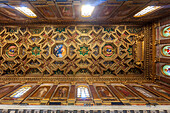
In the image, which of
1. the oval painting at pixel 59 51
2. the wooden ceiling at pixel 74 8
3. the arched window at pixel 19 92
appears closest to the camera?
the wooden ceiling at pixel 74 8

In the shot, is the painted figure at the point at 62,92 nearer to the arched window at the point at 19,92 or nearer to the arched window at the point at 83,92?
the arched window at the point at 83,92

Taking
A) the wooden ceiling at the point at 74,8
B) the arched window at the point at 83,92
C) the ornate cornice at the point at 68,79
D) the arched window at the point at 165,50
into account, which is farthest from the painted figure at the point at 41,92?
the arched window at the point at 165,50

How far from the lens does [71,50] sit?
5.84m

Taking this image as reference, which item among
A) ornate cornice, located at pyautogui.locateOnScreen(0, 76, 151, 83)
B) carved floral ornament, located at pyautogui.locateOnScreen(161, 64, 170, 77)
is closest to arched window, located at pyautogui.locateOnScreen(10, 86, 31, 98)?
ornate cornice, located at pyautogui.locateOnScreen(0, 76, 151, 83)

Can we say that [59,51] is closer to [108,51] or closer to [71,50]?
[71,50]

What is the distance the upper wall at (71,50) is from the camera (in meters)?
5.59

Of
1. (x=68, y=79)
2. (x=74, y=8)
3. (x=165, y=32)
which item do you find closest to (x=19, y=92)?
(x=68, y=79)

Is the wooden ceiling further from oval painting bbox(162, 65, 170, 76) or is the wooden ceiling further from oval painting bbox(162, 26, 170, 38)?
oval painting bbox(162, 65, 170, 76)

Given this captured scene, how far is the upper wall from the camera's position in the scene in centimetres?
559

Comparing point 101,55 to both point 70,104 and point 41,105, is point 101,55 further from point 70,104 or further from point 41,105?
point 41,105

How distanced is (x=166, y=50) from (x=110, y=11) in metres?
4.62

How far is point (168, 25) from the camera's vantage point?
448cm

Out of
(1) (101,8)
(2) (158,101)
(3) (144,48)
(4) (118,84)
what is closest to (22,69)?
(1) (101,8)

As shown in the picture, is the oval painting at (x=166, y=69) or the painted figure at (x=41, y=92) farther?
the oval painting at (x=166, y=69)
